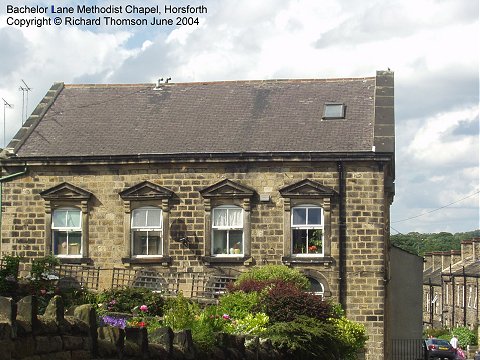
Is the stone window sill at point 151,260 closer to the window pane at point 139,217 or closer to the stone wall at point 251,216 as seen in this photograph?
the stone wall at point 251,216

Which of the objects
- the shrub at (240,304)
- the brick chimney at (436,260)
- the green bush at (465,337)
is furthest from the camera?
the brick chimney at (436,260)

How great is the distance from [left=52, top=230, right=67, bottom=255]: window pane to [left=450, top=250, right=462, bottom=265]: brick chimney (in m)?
55.0

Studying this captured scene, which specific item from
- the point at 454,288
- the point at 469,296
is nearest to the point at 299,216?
the point at 469,296

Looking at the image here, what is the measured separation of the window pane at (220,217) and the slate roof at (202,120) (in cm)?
188

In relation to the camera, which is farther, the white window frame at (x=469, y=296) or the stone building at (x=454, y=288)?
the stone building at (x=454, y=288)

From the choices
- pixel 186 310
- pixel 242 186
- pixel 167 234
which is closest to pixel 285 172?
pixel 242 186

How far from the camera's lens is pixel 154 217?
100.0 ft

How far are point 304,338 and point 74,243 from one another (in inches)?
496

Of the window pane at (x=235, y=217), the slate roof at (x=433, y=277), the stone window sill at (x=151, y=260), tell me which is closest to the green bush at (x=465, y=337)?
the slate roof at (x=433, y=277)

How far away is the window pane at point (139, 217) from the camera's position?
100.0ft

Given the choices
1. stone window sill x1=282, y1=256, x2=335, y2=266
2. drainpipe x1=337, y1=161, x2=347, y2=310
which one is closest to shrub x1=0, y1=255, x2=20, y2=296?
stone window sill x1=282, y1=256, x2=335, y2=266

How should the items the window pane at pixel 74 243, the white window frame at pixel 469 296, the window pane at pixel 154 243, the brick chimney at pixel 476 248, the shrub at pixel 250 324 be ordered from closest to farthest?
the shrub at pixel 250 324 < the window pane at pixel 154 243 < the window pane at pixel 74 243 < the white window frame at pixel 469 296 < the brick chimney at pixel 476 248

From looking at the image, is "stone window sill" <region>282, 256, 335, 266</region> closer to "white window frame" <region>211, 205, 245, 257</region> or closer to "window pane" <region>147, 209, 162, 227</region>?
"white window frame" <region>211, 205, 245, 257</region>

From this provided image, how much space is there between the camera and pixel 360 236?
29250mm
